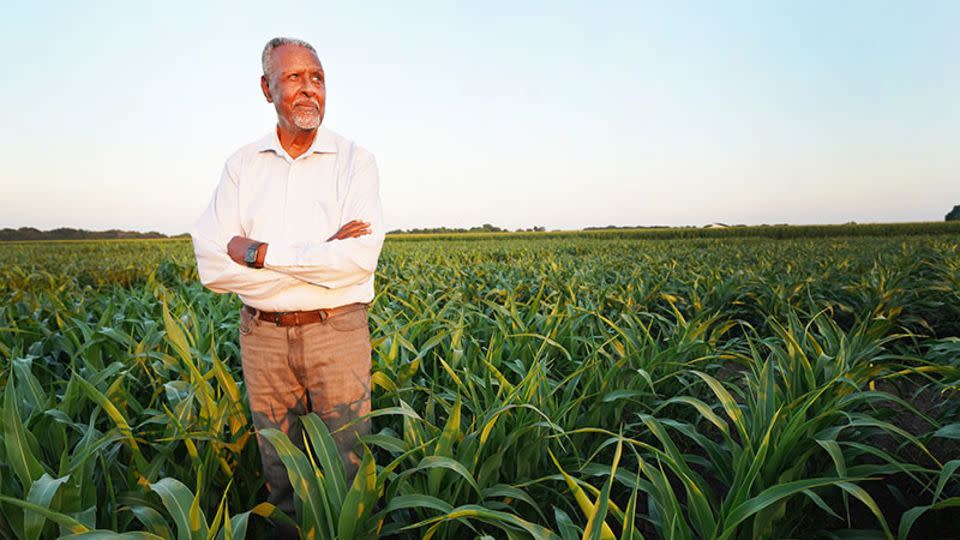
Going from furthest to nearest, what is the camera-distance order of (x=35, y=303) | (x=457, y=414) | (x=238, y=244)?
(x=35, y=303)
(x=238, y=244)
(x=457, y=414)

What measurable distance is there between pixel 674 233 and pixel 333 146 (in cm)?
4613

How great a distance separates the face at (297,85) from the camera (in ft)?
5.76

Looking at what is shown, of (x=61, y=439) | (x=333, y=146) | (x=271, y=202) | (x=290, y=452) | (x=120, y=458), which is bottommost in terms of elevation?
(x=120, y=458)

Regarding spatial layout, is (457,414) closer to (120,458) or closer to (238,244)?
(238,244)

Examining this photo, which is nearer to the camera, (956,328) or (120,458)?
(120,458)

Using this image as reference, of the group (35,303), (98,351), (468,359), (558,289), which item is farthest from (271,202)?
(558,289)

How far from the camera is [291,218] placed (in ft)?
6.20

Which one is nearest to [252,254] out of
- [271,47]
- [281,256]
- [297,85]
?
[281,256]

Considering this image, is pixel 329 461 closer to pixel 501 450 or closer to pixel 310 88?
pixel 501 450

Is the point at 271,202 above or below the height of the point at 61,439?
above

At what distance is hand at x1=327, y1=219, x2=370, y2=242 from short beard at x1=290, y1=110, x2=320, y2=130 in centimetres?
37

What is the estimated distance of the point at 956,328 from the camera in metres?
5.21

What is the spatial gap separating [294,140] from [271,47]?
328 mm

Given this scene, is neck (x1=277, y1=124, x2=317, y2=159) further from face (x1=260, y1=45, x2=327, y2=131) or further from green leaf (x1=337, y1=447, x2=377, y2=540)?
green leaf (x1=337, y1=447, x2=377, y2=540)
